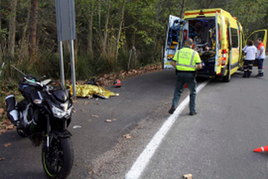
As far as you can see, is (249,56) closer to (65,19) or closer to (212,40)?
(212,40)

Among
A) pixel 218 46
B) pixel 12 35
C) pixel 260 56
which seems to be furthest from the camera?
pixel 260 56

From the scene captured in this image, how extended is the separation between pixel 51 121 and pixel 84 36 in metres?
14.5

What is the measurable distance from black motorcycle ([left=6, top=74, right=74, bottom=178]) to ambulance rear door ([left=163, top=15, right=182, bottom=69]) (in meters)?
6.79

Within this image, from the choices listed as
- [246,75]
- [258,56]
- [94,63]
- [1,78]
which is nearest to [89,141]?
[1,78]

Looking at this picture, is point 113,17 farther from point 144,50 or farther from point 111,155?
point 111,155

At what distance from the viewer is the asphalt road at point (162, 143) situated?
11.2 ft

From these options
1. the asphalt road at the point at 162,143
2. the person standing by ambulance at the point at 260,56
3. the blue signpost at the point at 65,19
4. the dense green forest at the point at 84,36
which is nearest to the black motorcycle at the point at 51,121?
the asphalt road at the point at 162,143

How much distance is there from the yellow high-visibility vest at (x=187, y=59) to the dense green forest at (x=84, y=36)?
5.43 m

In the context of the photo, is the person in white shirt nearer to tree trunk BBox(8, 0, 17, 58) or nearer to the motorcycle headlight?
tree trunk BBox(8, 0, 17, 58)

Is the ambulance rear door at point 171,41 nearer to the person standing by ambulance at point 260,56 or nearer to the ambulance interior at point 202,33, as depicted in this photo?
the ambulance interior at point 202,33

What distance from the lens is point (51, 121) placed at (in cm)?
324

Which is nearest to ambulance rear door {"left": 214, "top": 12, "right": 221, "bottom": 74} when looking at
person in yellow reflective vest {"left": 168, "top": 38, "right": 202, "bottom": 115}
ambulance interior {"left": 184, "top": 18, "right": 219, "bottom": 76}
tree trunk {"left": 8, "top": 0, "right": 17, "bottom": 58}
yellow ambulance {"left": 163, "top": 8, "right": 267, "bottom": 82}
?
yellow ambulance {"left": 163, "top": 8, "right": 267, "bottom": 82}

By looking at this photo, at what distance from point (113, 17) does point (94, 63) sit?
442 centimetres

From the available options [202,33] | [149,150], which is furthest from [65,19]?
[202,33]
